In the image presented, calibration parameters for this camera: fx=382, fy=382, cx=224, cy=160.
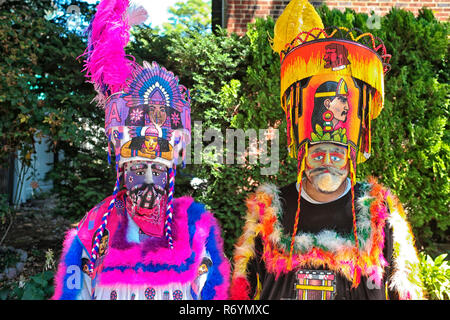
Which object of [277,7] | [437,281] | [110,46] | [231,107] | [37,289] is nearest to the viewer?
[110,46]

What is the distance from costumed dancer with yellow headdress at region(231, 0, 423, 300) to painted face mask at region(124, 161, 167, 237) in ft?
1.81

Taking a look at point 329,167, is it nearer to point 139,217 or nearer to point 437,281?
point 139,217

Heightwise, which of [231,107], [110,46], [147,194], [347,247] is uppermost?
[231,107]

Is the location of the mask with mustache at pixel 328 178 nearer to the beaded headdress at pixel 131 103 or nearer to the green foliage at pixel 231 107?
the beaded headdress at pixel 131 103

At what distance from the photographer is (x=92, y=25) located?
2.43 m

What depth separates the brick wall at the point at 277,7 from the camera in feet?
19.3

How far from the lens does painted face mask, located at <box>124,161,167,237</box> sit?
2.22 metres

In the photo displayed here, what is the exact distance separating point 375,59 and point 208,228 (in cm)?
140

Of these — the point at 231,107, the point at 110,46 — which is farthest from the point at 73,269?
the point at 231,107

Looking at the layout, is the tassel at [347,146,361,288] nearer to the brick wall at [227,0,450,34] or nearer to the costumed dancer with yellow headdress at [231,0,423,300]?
the costumed dancer with yellow headdress at [231,0,423,300]

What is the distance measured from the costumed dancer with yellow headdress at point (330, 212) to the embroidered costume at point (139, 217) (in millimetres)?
315

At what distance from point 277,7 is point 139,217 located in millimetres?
4888

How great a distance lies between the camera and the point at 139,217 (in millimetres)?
2273
